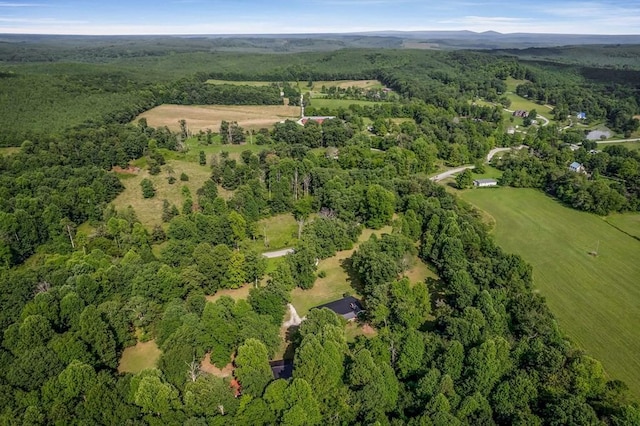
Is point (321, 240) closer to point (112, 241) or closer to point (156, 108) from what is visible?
point (112, 241)

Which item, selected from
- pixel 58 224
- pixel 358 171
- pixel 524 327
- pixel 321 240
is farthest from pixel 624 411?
pixel 58 224

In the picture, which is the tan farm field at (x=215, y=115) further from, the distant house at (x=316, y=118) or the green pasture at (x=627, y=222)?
the green pasture at (x=627, y=222)

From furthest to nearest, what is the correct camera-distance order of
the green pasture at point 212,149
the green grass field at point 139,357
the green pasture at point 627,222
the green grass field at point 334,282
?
the green pasture at point 212,149
the green pasture at point 627,222
the green grass field at point 334,282
the green grass field at point 139,357

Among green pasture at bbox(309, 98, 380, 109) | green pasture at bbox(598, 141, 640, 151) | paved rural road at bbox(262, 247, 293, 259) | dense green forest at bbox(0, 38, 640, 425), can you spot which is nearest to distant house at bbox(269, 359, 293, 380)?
dense green forest at bbox(0, 38, 640, 425)

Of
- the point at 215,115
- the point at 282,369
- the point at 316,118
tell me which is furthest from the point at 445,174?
the point at 215,115

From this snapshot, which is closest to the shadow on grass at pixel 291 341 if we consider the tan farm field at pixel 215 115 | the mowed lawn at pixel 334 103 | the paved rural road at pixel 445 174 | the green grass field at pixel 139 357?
the green grass field at pixel 139 357

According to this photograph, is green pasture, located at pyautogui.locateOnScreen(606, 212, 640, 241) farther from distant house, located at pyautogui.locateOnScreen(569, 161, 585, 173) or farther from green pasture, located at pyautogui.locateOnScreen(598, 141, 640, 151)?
green pasture, located at pyautogui.locateOnScreen(598, 141, 640, 151)

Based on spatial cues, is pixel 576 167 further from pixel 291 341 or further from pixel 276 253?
pixel 291 341
